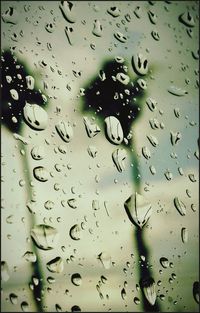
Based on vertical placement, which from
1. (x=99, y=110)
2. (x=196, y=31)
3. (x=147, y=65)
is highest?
(x=196, y=31)

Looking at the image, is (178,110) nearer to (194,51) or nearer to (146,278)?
(194,51)

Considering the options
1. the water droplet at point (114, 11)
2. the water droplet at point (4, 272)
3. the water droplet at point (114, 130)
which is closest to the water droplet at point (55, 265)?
the water droplet at point (4, 272)

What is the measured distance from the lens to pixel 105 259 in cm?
128

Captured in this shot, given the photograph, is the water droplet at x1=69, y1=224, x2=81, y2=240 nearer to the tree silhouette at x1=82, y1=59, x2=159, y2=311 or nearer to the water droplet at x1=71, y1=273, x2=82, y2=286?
the water droplet at x1=71, y1=273, x2=82, y2=286

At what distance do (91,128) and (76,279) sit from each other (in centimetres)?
60

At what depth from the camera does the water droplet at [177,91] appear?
1491mm

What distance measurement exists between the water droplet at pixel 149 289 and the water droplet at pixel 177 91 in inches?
31.8

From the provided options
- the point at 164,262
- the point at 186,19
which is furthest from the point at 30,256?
the point at 186,19

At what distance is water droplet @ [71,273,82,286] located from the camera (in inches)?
48.7

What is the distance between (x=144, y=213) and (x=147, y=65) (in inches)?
25.7

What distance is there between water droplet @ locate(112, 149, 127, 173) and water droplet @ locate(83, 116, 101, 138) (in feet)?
0.38

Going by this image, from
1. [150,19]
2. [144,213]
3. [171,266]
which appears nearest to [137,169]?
[144,213]

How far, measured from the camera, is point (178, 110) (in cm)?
149

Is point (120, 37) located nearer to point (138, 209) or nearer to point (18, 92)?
point (18, 92)
